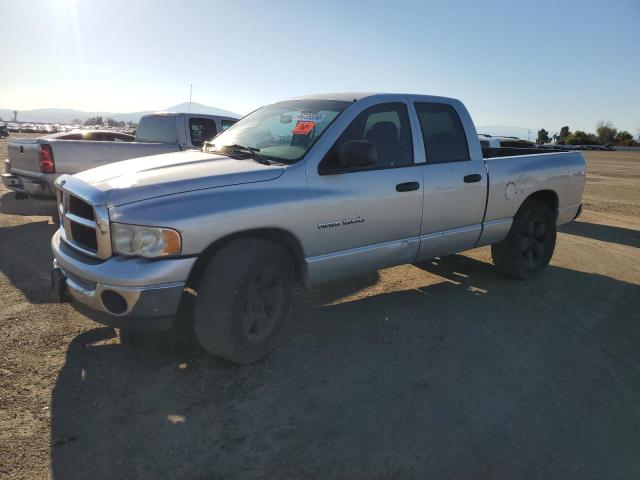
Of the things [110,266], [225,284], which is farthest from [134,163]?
[225,284]

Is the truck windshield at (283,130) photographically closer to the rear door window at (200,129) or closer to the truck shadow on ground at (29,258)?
the truck shadow on ground at (29,258)

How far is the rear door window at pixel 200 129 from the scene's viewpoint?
28.8 ft

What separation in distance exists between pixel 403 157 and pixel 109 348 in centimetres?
285

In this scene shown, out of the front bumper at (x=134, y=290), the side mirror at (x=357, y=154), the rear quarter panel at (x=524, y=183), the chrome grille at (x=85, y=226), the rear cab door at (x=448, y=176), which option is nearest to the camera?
the front bumper at (x=134, y=290)

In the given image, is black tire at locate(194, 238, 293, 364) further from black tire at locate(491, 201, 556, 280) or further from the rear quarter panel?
black tire at locate(491, 201, 556, 280)

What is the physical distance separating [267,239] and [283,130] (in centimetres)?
108

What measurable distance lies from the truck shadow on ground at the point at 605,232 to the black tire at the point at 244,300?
22.3 feet

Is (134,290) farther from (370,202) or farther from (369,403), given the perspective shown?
(370,202)

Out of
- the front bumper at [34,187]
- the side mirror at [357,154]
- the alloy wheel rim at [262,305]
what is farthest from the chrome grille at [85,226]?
the front bumper at [34,187]

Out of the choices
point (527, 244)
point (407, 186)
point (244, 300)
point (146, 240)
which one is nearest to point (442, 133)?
point (407, 186)

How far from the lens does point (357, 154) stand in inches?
145

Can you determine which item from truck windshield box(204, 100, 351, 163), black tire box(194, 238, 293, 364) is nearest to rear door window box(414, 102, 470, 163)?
truck windshield box(204, 100, 351, 163)

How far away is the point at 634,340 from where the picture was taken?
427 centimetres

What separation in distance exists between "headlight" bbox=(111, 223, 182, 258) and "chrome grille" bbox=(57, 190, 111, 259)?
9 centimetres
